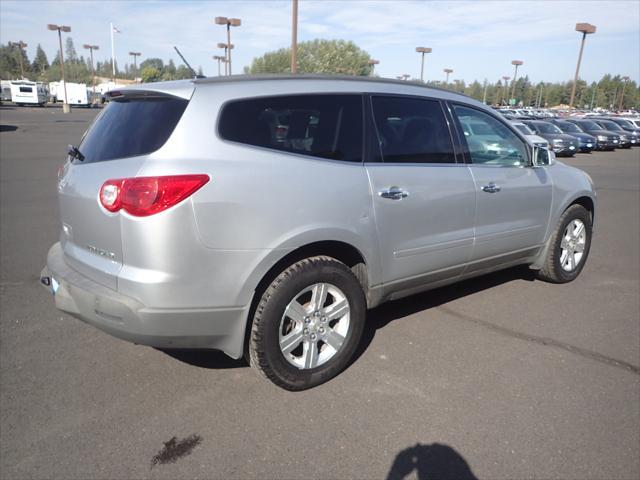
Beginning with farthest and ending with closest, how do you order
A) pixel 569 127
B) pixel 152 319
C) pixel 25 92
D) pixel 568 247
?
1. pixel 25 92
2. pixel 569 127
3. pixel 568 247
4. pixel 152 319

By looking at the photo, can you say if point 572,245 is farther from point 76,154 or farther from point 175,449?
point 76,154

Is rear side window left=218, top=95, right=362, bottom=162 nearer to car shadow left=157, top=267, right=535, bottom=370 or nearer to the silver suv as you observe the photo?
the silver suv

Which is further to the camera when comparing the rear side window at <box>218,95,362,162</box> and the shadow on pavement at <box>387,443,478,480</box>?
the rear side window at <box>218,95,362,162</box>

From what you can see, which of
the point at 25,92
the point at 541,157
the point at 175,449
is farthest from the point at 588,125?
the point at 25,92

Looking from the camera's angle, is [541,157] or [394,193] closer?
[394,193]

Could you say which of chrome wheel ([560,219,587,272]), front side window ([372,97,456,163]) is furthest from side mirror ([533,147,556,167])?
front side window ([372,97,456,163])

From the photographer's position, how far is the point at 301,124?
10.4ft

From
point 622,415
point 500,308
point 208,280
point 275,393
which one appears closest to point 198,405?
point 275,393

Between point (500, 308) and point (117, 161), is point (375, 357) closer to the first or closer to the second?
point (500, 308)

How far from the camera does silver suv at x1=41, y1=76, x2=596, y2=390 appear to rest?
2.69 metres

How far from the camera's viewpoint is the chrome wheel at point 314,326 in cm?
313

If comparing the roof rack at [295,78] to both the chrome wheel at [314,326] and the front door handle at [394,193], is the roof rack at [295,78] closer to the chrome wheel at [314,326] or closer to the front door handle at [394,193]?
the front door handle at [394,193]

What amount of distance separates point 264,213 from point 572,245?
12.3 ft

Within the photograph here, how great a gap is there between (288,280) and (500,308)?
2.41 metres
